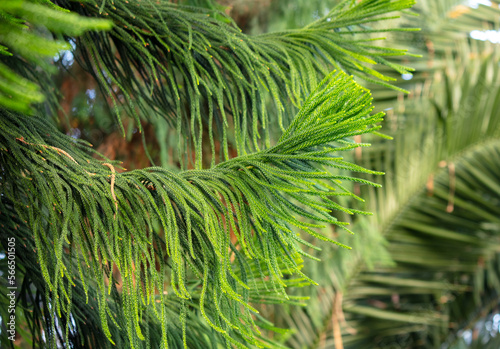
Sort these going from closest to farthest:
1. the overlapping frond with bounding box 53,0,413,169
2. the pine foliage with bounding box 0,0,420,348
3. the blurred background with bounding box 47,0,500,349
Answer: the pine foliage with bounding box 0,0,420,348 < the overlapping frond with bounding box 53,0,413,169 < the blurred background with bounding box 47,0,500,349

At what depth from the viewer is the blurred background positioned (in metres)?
1.78

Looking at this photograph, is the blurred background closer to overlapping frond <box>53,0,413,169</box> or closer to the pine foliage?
overlapping frond <box>53,0,413,169</box>

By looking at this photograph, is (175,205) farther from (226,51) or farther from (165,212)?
(226,51)

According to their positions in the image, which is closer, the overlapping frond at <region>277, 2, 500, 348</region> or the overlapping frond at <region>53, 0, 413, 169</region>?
the overlapping frond at <region>53, 0, 413, 169</region>

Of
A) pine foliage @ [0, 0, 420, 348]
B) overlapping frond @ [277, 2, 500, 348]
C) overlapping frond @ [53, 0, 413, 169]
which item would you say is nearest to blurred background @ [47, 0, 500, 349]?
overlapping frond @ [277, 2, 500, 348]

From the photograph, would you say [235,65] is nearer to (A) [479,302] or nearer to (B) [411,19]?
(B) [411,19]

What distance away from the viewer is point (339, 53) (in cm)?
56

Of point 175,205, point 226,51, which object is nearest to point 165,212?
point 175,205

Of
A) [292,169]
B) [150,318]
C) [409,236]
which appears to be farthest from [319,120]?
[409,236]

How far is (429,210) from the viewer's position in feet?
6.19

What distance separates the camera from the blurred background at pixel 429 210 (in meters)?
1.78

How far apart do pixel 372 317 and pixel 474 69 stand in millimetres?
1126

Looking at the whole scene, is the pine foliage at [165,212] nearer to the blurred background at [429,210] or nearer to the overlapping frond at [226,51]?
the overlapping frond at [226,51]

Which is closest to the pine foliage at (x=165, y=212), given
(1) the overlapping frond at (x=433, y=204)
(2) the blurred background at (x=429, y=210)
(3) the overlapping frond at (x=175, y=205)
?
(3) the overlapping frond at (x=175, y=205)
